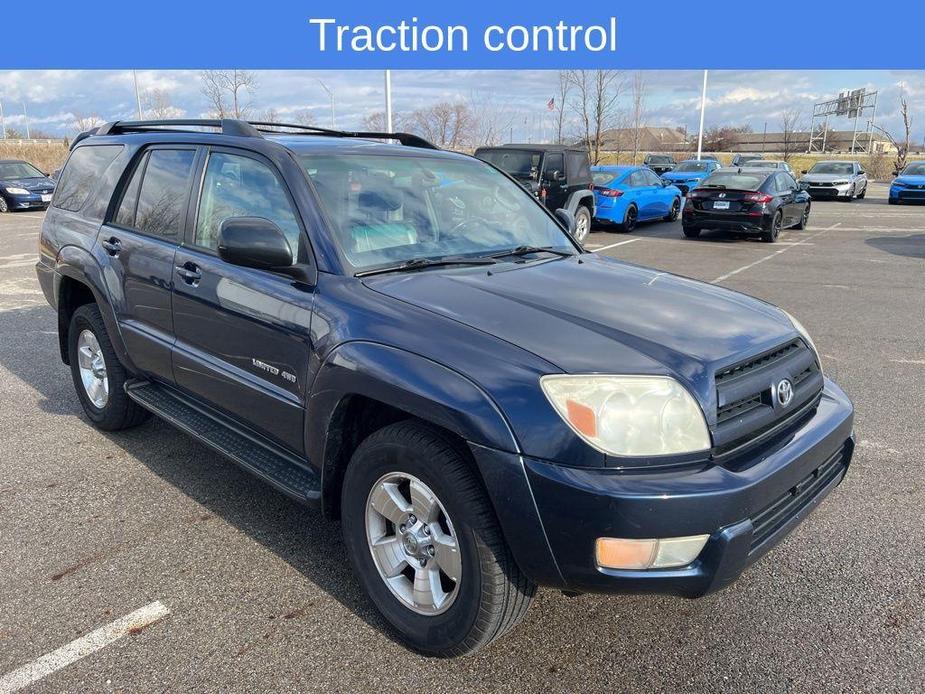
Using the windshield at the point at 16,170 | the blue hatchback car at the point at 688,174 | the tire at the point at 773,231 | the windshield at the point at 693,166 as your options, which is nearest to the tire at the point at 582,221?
the tire at the point at 773,231

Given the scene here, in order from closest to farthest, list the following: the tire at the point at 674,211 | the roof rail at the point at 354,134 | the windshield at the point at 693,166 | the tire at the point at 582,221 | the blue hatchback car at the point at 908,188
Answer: the roof rail at the point at 354,134 < the tire at the point at 582,221 < the tire at the point at 674,211 < the blue hatchback car at the point at 908,188 < the windshield at the point at 693,166

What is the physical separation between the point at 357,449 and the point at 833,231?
58.8 ft

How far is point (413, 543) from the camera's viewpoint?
2.64 meters

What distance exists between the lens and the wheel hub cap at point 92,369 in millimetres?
4633

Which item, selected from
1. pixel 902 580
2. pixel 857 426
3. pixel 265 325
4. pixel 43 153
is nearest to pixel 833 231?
pixel 857 426

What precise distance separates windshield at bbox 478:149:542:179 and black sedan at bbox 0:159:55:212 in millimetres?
13903

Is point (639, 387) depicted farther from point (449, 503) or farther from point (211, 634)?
point (211, 634)

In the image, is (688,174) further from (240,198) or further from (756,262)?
(240,198)

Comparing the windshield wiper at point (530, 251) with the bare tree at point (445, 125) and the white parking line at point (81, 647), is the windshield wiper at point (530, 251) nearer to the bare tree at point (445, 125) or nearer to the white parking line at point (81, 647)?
the white parking line at point (81, 647)

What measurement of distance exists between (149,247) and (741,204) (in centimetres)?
1364

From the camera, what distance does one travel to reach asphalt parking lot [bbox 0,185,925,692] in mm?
2570

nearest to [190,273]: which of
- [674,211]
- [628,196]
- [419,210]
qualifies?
[419,210]

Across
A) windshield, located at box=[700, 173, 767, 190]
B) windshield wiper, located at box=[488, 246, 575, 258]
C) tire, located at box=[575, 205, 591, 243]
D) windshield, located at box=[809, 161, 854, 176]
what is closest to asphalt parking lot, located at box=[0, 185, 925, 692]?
windshield wiper, located at box=[488, 246, 575, 258]

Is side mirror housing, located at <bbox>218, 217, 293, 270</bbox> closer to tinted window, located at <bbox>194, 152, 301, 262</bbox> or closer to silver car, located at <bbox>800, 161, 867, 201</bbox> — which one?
tinted window, located at <bbox>194, 152, 301, 262</bbox>
